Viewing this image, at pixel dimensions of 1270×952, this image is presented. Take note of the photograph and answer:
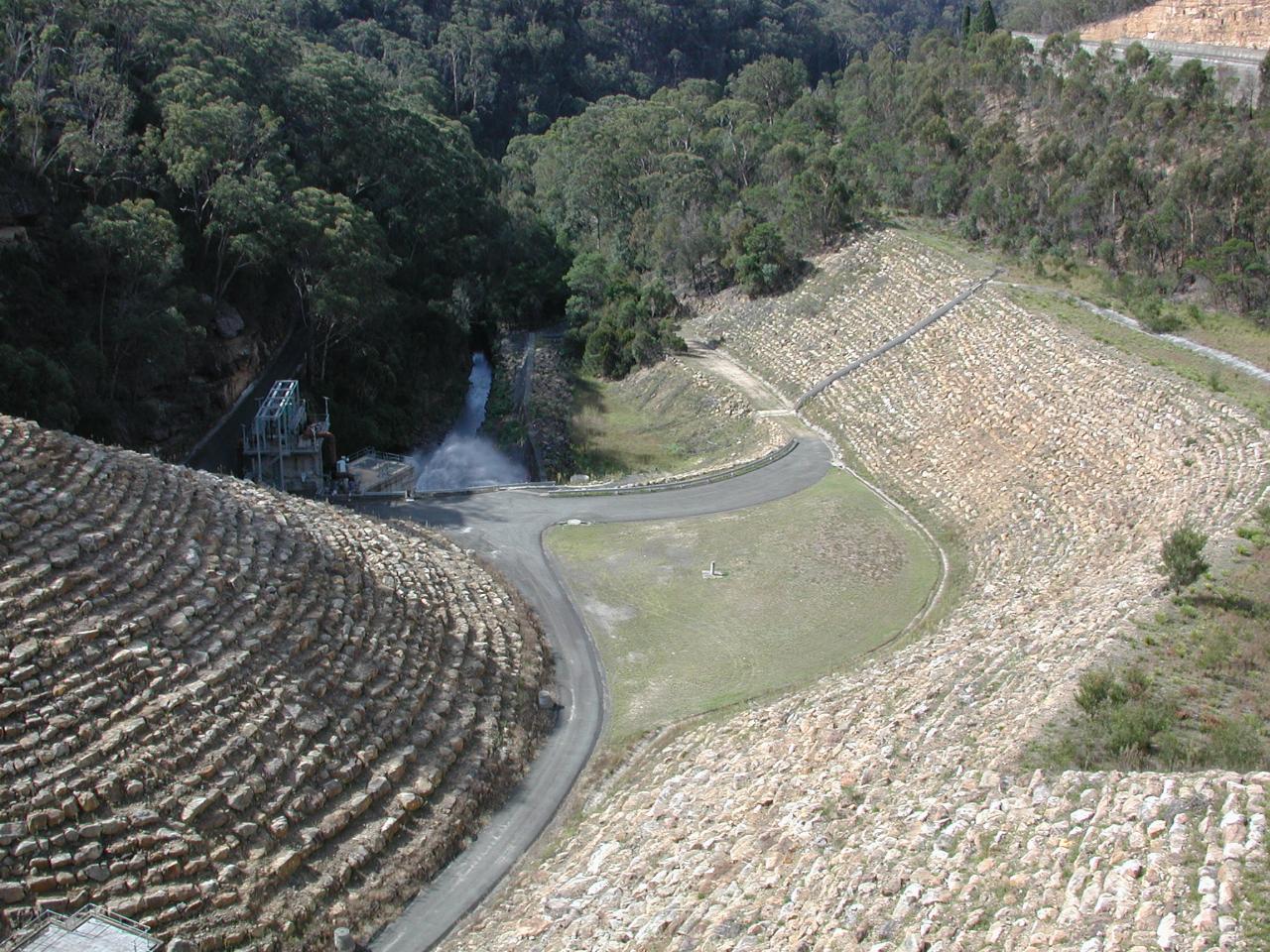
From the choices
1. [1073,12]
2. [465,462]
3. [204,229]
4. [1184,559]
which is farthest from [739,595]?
[1073,12]

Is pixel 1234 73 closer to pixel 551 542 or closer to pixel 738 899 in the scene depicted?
pixel 551 542

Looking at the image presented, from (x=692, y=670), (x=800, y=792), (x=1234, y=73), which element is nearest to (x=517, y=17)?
(x=1234, y=73)

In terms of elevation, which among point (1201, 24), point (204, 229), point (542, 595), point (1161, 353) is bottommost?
point (542, 595)

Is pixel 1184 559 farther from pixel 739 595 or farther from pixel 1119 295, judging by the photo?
pixel 1119 295

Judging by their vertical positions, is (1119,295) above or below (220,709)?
above

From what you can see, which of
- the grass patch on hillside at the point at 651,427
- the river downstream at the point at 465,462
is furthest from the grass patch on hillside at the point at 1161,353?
the river downstream at the point at 465,462

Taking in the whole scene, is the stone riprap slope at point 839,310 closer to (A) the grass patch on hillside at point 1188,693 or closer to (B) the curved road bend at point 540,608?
(B) the curved road bend at point 540,608

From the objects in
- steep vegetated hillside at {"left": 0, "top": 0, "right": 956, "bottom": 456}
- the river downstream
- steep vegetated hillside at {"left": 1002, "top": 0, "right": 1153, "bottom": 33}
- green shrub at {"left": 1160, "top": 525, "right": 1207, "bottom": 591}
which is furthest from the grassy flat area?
steep vegetated hillside at {"left": 1002, "top": 0, "right": 1153, "bottom": 33}
